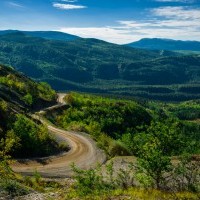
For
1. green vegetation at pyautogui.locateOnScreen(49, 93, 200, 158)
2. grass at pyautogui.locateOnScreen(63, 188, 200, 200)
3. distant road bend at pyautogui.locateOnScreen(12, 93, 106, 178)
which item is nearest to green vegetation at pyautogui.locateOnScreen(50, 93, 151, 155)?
green vegetation at pyautogui.locateOnScreen(49, 93, 200, 158)

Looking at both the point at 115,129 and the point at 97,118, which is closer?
the point at 97,118

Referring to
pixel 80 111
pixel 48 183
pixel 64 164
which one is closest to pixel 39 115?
pixel 80 111

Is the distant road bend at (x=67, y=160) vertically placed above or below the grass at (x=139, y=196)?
below

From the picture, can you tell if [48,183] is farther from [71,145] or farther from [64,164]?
[71,145]

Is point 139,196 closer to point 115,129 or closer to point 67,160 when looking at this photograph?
point 67,160

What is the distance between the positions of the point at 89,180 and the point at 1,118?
45.0 meters

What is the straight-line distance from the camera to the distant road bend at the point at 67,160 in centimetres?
6133

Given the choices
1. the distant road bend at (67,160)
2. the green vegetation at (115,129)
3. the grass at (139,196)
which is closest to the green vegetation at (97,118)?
the green vegetation at (115,129)

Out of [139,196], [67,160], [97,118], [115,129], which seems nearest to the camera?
[139,196]

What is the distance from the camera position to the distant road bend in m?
61.3

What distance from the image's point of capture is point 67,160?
72.9m

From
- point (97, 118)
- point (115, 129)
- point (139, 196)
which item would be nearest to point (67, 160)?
point (139, 196)

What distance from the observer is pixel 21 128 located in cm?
7444

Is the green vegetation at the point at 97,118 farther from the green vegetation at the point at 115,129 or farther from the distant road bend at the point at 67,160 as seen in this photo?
the distant road bend at the point at 67,160
